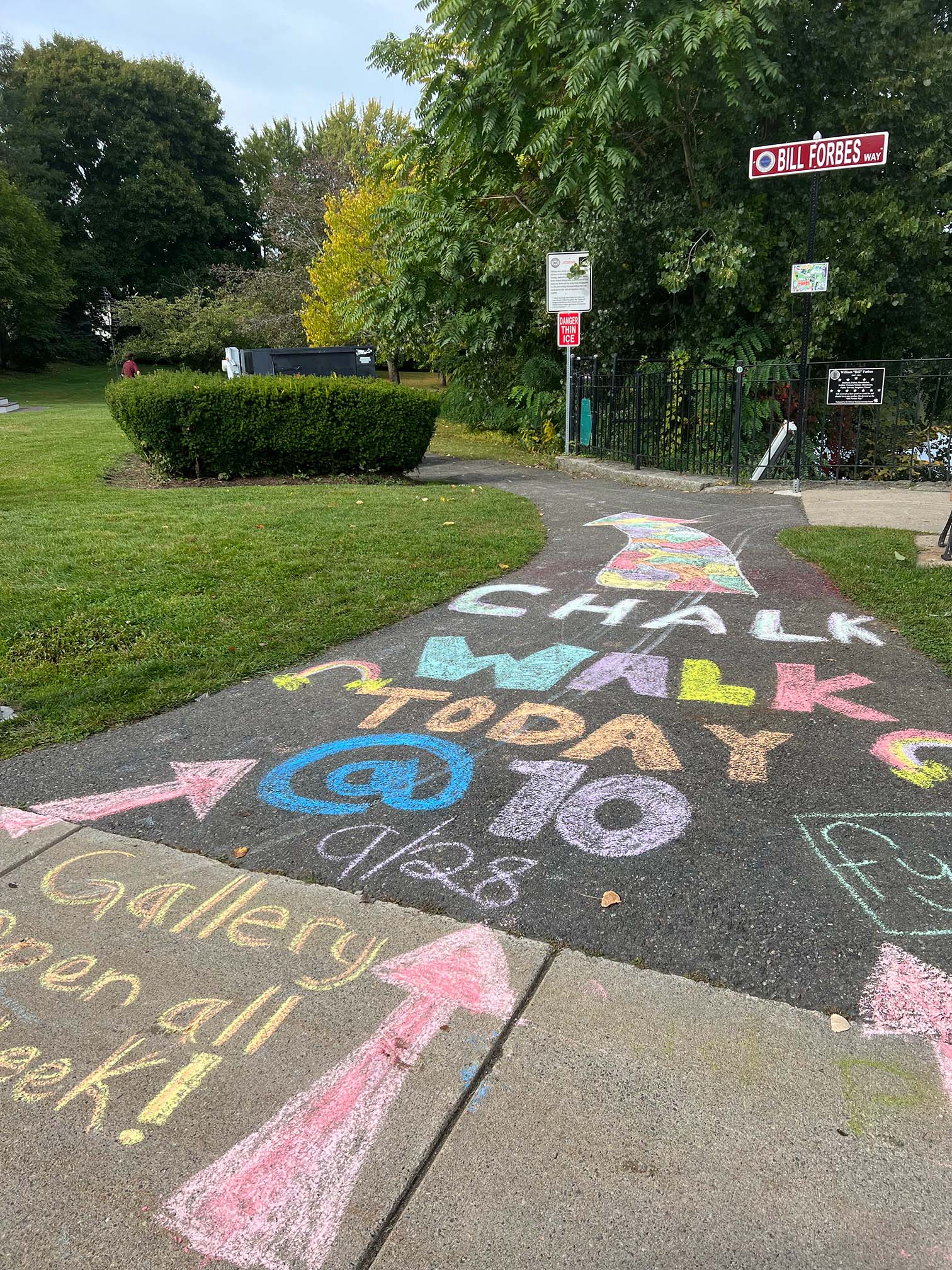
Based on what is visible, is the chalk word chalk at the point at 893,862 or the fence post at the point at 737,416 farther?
the fence post at the point at 737,416

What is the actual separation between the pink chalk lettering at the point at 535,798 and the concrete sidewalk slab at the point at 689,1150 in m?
0.86

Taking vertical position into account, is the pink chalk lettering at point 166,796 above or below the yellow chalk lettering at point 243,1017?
above

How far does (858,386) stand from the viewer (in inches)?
396

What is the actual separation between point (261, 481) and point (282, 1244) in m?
10.7

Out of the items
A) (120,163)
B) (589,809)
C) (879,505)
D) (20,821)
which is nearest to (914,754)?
(589,809)

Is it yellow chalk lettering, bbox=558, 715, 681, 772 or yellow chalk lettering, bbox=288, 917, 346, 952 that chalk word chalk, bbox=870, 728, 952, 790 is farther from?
yellow chalk lettering, bbox=288, 917, 346, 952

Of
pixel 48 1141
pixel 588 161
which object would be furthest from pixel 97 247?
pixel 48 1141

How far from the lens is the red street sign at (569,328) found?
1350 cm

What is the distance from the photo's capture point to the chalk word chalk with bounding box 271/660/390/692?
452cm

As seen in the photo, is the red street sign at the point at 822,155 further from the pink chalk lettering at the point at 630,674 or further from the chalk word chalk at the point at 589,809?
the chalk word chalk at the point at 589,809

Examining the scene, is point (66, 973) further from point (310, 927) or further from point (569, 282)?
point (569, 282)

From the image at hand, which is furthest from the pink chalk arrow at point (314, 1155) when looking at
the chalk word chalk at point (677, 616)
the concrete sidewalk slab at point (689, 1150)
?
the chalk word chalk at point (677, 616)

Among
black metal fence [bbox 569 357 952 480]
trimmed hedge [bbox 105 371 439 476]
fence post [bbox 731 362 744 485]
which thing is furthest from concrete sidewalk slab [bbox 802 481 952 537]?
trimmed hedge [bbox 105 371 439 476]

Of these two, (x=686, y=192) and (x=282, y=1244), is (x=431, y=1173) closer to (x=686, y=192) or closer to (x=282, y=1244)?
(x=282, y=1244)
